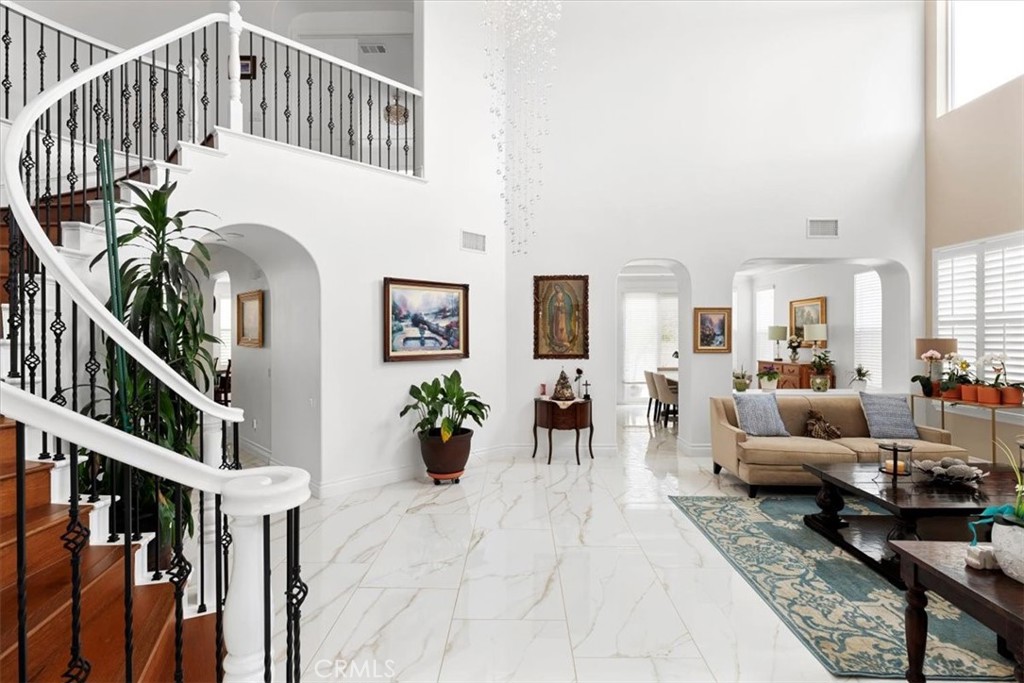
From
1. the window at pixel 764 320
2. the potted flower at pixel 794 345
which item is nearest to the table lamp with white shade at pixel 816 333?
the potted flower at pixel 794 345

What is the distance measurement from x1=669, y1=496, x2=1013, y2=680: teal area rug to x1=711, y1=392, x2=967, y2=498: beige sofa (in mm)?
575

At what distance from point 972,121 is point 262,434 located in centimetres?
916

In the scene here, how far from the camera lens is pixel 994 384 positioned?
16.9 feet

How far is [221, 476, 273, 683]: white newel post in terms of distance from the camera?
1359 mm

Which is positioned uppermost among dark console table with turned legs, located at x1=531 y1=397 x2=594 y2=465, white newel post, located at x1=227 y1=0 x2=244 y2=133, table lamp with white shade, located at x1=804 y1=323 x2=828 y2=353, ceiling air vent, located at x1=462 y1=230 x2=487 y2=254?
white newel post, located at x1=227 y1=0 x2=244 y2=133

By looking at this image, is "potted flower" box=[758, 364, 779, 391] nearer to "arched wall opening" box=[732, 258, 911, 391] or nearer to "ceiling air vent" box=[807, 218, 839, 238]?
"arched wall opening" box=[732, 258, 911, 391]

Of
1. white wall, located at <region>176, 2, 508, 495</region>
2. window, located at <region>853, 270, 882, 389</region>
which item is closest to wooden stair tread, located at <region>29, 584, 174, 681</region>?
white wall, located at <region>176, 2, 508, 495</region>

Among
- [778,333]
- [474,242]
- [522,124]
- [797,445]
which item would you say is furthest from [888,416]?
[522,124]

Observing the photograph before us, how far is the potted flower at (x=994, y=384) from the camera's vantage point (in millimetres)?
5070

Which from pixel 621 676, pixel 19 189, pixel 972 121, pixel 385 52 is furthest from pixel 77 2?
pixel 972 121

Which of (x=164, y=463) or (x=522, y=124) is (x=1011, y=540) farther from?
(x=522, y=124)

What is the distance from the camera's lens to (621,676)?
2365 mm

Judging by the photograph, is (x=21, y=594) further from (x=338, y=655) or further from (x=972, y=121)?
(x=972, y=121)

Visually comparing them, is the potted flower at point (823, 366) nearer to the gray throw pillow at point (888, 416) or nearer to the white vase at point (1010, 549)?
the gray throw pillow at point (888, 416)
